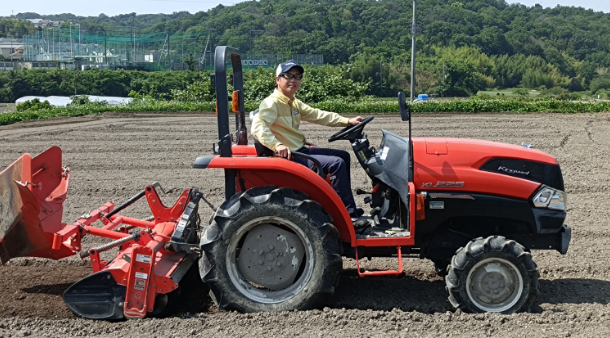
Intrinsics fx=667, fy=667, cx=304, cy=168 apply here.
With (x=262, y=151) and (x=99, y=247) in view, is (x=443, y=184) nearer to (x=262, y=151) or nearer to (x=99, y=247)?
(x=262, y=151)

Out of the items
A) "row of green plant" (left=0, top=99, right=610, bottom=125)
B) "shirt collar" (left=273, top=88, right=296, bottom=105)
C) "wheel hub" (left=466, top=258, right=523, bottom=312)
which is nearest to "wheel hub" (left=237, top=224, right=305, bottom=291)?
"shirt collar" (left=273, top=88, right=296, bottom=105)

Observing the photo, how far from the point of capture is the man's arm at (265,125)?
15.9 feet

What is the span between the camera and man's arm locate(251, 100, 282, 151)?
483cm

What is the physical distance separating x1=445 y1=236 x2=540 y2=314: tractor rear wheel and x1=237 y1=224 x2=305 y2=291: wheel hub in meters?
1.12

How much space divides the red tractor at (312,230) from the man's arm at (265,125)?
17cm

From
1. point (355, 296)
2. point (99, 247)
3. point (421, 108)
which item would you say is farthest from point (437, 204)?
point (421, 108)

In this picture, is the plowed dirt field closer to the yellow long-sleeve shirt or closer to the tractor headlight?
the tractor headlight

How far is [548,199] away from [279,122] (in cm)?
208

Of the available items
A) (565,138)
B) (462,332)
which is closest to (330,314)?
(462,332)

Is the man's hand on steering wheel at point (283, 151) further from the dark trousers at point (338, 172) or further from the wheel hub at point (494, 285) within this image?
the wheel hub at point (494, 285)

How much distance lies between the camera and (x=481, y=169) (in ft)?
16.1

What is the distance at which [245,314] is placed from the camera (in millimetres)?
4664

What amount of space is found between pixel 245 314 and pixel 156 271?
0.73m

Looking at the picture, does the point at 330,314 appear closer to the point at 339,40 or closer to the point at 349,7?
the point at 339,40
